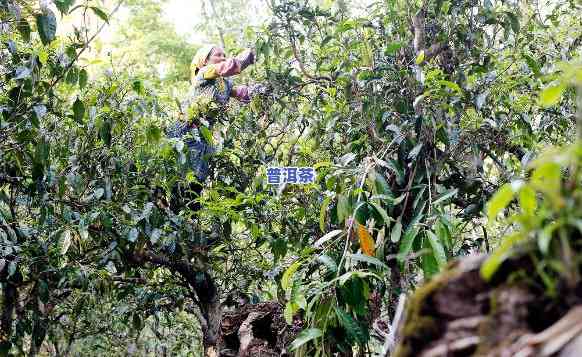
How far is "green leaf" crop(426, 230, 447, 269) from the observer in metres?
1.76

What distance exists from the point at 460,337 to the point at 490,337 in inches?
1.6

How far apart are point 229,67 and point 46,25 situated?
1585 mm

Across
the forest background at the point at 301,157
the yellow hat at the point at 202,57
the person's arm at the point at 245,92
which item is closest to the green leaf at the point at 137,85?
the forest background at the point at 301,157

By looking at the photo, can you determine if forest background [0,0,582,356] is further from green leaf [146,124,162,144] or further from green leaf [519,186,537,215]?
green leaf [519,186,537,215]

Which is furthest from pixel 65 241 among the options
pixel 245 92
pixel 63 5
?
pixel 245 92

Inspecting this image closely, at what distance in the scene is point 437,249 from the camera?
181 cm

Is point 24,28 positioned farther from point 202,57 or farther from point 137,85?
point 202,57

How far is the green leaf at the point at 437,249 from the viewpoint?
1.76 metres

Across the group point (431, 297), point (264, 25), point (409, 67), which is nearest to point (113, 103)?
point (264, 25)

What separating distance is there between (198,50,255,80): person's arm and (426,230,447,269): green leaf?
2.14 metres

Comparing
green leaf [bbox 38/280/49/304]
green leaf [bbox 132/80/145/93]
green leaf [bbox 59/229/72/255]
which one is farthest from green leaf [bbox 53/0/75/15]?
green leaf [bbox 38/280/49/304]

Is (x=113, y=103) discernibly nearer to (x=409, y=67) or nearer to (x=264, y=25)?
(x=264, y=25)

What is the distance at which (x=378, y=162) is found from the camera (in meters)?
2.17

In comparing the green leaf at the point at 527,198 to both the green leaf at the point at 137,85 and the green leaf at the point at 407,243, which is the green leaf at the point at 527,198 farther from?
the green leaf at the point at 137,85
